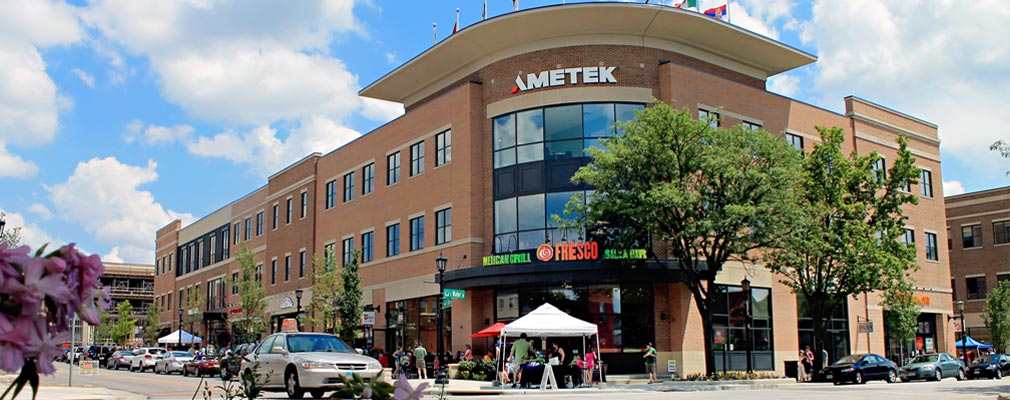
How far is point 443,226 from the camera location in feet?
137

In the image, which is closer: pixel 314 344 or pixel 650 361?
pixel 314 344

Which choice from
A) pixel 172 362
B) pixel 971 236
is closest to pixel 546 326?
pixel 172 362

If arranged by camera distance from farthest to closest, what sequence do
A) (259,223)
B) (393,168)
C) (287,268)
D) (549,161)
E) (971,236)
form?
1. (971,236)
2. (259,223)
3. (287,268)
4. (393,168)
5. (549,161)

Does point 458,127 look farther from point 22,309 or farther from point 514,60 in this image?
point 22,309

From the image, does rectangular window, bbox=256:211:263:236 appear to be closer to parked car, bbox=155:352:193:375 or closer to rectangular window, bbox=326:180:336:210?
rectangular window, bbox=326:180:336:210

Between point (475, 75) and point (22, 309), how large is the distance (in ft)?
133

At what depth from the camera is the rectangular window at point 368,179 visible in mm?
48816

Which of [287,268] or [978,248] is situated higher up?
[978,248]

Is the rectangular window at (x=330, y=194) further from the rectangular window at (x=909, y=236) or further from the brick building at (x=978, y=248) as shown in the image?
the brick building at (x=978, y=248)

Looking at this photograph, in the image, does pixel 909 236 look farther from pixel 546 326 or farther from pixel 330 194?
pixel 330 194

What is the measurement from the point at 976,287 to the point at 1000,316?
318 inches

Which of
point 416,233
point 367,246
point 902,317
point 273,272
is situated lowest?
point 902,317

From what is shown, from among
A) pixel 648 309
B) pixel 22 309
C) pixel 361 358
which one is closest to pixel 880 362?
pixel 648 309

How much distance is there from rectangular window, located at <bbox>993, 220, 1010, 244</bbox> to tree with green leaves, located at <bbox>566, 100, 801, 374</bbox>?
129ft
